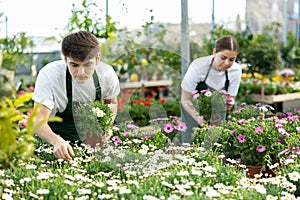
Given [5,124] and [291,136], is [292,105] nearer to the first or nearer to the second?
[291,136]

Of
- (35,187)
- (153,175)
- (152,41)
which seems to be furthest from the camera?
(152,41)

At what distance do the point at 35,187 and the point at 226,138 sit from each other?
1.23 m

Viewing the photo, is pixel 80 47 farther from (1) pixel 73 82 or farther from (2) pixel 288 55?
(2) pixel 288 55

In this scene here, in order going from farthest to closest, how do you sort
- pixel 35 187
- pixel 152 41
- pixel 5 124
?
1. pixel 152 41
2. pixel 35 187
3. pixel 5 124

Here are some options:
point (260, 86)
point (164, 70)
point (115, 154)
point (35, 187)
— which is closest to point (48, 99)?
point (115, 154)

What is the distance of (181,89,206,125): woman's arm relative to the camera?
300 cm

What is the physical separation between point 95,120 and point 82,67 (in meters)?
0.26

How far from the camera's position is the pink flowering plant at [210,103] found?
307 cm

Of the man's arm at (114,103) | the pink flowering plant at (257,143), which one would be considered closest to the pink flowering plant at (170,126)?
the pink flowering plant at (257,143)

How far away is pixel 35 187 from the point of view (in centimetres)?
211

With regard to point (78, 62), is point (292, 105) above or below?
below

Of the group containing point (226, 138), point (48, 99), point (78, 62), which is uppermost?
point (78, 62)

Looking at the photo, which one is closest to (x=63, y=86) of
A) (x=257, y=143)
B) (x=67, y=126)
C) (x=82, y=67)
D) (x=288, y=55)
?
(x=82, y=67)

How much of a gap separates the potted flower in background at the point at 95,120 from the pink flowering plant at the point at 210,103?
655mm
